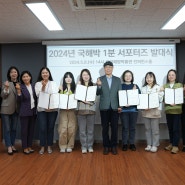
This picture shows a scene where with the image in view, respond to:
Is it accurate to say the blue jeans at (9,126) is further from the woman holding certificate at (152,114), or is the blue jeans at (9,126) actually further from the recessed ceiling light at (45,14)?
the woman holding certificate at (152,114)

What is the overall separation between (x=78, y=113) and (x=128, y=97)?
97cm

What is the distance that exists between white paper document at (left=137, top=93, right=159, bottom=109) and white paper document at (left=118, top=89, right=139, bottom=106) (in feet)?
0.33

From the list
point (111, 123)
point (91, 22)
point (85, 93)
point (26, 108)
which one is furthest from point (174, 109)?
point (26, 108)

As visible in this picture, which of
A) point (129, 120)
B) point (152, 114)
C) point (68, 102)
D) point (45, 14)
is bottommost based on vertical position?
point (129, 120)

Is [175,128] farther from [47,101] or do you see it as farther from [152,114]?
[47,101]

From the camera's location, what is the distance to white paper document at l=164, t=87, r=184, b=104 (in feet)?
14.5

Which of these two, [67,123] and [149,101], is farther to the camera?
[67,123]

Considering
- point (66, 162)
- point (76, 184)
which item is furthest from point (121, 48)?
point (76, 184)

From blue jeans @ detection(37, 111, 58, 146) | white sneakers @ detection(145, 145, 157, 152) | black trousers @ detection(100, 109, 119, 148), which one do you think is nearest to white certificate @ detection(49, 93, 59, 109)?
blue jeans @ detection(37, 111, 58, 146)

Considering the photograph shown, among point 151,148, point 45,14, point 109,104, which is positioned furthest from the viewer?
point 151,148

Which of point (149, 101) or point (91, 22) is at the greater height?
point (91, 22)

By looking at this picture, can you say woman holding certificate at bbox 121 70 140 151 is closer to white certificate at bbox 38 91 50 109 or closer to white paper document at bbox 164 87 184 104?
white paper document at bbox 164 87 184 104

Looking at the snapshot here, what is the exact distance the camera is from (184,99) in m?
4.49

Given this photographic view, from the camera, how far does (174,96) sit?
4438 millimetres
